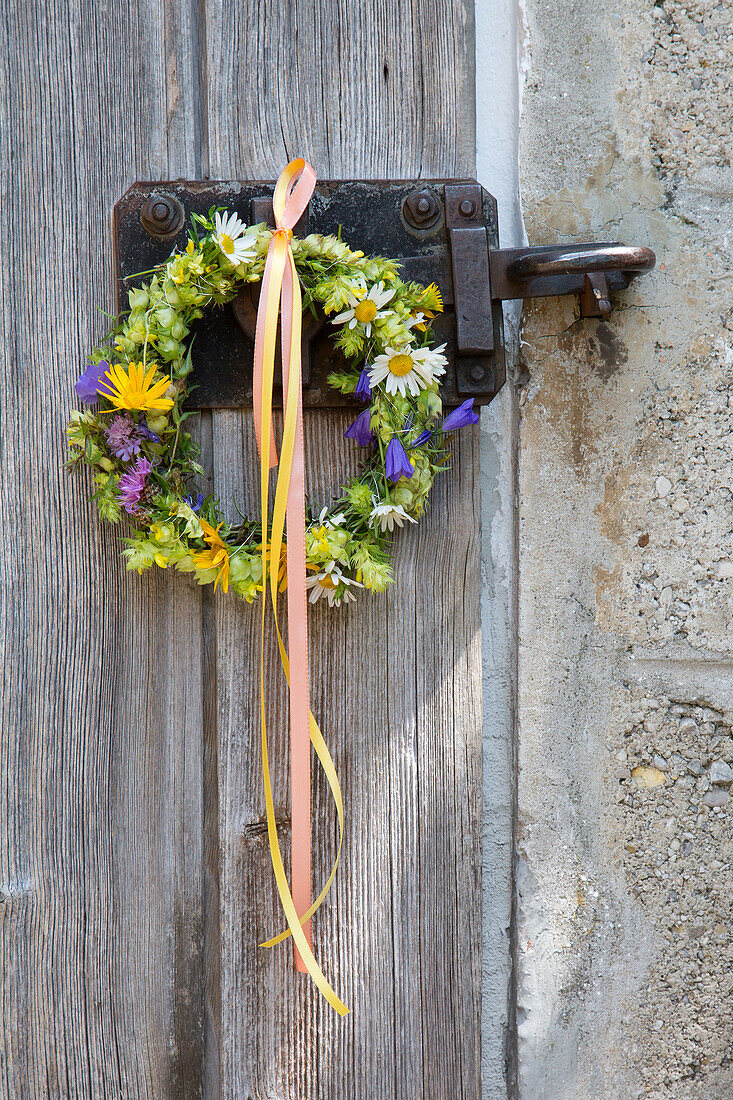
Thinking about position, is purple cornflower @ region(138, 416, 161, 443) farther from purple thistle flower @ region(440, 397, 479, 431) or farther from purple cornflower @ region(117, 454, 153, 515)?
purple thistle flower @ region(440, 397, 479, 431)

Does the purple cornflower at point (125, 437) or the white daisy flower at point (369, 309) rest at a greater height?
the white daisy flower at point (369, 309)

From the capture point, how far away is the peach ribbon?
1.88 feet

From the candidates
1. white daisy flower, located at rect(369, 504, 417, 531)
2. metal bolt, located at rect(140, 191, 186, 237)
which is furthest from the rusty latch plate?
white daisy flower, located at rect(369, 504, 417, 531)

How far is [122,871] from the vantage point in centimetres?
66

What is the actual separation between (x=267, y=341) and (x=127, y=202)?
20cm

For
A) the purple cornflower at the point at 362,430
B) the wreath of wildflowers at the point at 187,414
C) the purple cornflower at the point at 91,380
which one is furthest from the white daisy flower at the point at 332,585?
the purple cornflower at the point at 91,380

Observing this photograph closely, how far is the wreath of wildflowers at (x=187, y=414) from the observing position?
59cm

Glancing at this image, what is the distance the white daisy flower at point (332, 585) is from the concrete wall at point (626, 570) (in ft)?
0.51

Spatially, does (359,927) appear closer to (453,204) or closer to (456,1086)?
(456,1086)

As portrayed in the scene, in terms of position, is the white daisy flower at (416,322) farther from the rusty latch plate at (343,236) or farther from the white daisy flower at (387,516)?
the white daisy flower at (387,516)

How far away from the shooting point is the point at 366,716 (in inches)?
26.2

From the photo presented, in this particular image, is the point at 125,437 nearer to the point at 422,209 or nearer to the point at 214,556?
the point at 214,556

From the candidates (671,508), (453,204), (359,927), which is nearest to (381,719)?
(359,927)

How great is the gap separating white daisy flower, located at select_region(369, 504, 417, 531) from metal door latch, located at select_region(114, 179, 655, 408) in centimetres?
11
